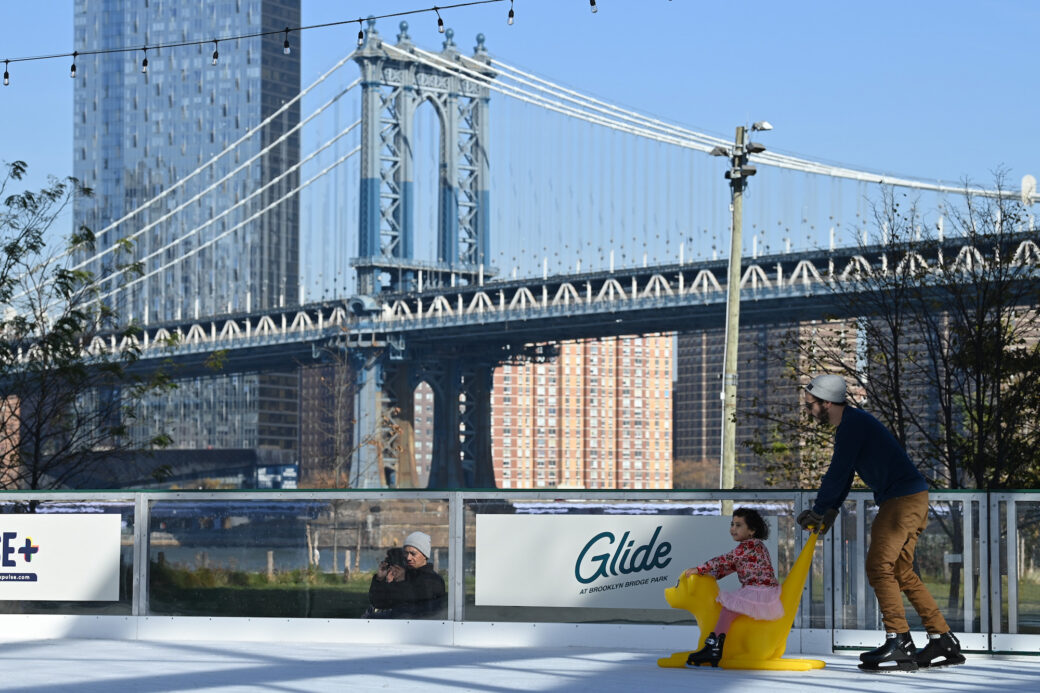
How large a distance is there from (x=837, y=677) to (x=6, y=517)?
21.1ft

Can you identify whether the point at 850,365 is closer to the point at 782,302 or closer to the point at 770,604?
the point at 770,604

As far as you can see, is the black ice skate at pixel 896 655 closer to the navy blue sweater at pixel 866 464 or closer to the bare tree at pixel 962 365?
the navy blue sweater at pixel 866 464

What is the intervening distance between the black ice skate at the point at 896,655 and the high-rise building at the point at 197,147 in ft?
479

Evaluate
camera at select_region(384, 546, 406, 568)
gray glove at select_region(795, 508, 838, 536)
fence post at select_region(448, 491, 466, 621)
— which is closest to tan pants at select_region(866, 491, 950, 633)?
gray glove at select_region(795, 508, 838, 536)

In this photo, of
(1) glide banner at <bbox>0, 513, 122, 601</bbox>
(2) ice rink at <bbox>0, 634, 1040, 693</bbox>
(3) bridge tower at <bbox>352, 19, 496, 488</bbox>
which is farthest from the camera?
(3) bridge tower at <bbox>352, 19, 496, 488</bbox>

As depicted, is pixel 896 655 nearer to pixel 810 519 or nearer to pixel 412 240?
pixel 810 519

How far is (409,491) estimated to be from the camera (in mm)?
11602

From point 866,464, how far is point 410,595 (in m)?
3.61

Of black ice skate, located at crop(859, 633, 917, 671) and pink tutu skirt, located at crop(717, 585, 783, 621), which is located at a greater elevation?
pink tutu skirt, located at crop(717, 585, 783, 621)

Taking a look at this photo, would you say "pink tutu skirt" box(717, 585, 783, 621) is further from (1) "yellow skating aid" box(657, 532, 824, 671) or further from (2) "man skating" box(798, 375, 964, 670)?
(2) "man skating" box(798, 375, 964, 670)

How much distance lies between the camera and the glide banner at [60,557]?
1213 centimetres

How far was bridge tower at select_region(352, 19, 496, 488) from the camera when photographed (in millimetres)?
86000

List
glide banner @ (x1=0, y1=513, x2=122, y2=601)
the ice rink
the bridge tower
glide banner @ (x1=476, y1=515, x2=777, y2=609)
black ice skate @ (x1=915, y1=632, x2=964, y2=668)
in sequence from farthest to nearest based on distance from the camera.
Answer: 1. the bridge tower
2. glide banner @ (x1=0, y1=513, x2=122, y2=601)
3. glide banner @ (x1=476, y1=515, x2=777, y2=609)
4. black ice skate @ (x1=915, y1=632, x2=964, y2=668)
5. the ice rink

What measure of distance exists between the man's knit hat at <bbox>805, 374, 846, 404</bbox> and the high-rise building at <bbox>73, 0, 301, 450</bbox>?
478ft
